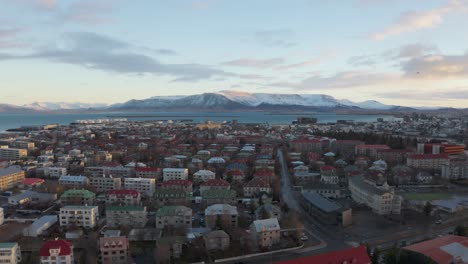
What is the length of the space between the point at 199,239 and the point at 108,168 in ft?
20.8

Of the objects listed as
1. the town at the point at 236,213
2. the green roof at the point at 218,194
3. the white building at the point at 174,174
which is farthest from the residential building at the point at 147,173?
the green roof at the point at 218,194

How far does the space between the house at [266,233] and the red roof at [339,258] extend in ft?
4.72

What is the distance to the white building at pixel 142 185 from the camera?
9.34m

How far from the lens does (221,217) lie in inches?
259

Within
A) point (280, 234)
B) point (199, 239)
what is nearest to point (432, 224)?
point (280, 234)

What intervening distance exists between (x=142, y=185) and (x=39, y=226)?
10.4 feet

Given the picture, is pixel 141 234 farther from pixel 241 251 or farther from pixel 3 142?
pixel 3 142

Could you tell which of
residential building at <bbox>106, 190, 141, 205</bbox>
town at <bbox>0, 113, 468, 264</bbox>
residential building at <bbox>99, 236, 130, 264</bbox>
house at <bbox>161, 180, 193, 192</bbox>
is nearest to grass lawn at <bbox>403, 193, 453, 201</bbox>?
town at <bbox>0, 113, 468, 264</bbox>

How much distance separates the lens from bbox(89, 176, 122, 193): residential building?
9703mm

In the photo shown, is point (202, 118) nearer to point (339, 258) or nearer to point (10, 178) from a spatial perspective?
point (10, 178)

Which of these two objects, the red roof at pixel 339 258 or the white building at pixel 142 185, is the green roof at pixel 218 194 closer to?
the white building at pixel 142 185

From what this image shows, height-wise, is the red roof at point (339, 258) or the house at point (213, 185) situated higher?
the red roof at point (339, 258)

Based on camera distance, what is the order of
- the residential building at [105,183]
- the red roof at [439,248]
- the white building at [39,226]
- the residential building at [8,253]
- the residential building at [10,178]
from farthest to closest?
the residential building at [10,178]
the residential building at [105,183]
the white building at [39,226]
the residential building at [8,253]
the red roof at [439,248]

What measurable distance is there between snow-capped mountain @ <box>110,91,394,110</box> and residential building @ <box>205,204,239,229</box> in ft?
249
